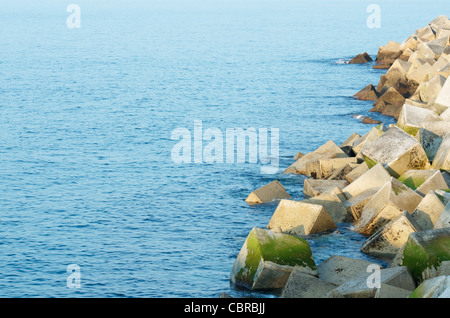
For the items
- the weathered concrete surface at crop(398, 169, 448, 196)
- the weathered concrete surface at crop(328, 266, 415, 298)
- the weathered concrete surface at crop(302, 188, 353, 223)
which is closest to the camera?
the weathered concrete surface at crop(328, 266, 415, 298)

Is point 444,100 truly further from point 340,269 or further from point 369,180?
point 340,269

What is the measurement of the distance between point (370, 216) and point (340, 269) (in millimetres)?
3498

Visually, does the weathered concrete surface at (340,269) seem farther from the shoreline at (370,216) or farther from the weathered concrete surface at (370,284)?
the weathered concrete surface at (370,284)

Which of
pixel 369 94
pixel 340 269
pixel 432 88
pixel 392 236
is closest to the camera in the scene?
pixel 340 269

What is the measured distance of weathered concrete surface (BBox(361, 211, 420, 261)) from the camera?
1712cm

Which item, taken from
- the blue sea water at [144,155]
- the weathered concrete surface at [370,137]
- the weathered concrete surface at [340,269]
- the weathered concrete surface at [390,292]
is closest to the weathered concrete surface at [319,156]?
the weathered concrete surface at [370,137]

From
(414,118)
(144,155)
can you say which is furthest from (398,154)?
(144,155)

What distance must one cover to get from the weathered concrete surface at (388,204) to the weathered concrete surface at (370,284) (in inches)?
175

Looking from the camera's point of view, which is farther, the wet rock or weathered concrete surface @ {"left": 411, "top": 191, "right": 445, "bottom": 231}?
the wet rock

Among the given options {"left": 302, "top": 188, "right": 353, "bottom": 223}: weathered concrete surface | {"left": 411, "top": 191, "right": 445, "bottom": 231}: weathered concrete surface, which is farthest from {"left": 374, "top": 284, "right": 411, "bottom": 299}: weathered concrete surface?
{"left": 302, "top": 188, "right": 353, "bottom": 223}: weathered concrete surface

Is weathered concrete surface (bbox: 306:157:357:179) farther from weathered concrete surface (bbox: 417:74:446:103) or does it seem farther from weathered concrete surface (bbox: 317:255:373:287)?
weathered concrete surface (bbox: 317:255:373:287)

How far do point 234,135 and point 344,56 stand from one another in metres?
35.6

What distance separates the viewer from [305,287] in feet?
48.6

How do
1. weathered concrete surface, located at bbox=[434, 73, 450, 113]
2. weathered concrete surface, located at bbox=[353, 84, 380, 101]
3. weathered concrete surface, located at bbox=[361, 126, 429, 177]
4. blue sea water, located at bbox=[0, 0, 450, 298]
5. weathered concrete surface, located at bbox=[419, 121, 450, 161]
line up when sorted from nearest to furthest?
blue sea water, located at bbox=[0, 0, 450, 298] < weathered concrete surface, located at bbox=[361, 126, 429, 177] < weathered concrete surface, located at bbox=[419, 121, 450, 161] < weathered concrete surface, located at bbox=[434, 73, 450, 113] < weathered concrete surface, located at bbox=[353, 84, 380, 101]
